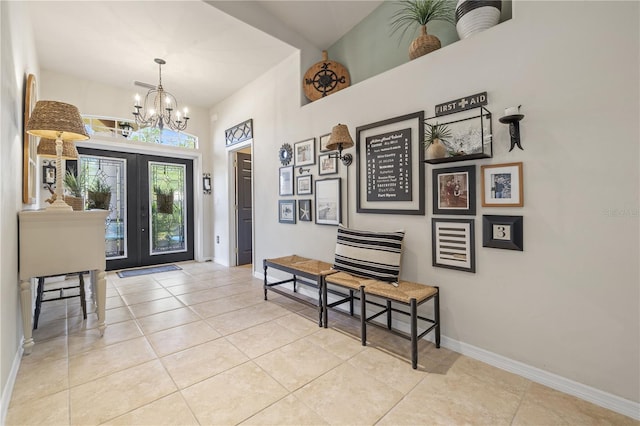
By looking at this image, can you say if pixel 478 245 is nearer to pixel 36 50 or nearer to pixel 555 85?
pixel 555 85

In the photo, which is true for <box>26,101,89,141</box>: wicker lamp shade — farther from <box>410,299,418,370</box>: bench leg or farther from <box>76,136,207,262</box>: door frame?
<box>76,136,207,262</box>: door frame

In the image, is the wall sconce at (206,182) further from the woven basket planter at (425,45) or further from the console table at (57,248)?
the woven basket planter at (425,45)

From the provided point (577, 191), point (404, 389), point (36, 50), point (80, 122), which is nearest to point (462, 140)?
point (577, 191)

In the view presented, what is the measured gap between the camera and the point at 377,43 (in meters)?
3.38

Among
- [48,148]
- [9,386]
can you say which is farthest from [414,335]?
A: [48,148]

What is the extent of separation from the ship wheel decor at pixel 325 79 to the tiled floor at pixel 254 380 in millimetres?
2855

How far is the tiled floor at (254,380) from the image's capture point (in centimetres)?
161

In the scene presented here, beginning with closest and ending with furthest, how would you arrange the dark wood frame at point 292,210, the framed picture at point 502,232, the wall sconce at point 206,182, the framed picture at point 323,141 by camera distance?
1. the framed picture at point 502,232
2. the framed picture at point 323,141
3. the dark wood frame at point 292,210
4. the wall sconce at point 206,182

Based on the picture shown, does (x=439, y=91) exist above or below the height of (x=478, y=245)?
above

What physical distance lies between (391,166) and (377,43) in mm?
1682

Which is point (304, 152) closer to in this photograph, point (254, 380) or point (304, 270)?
point (304, 270)

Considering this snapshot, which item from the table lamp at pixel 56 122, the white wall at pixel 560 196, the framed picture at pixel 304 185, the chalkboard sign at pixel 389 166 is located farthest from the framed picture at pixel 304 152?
the table lamp at pixel 56 122

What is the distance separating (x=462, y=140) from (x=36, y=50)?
528cm

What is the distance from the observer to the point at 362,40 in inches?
140
